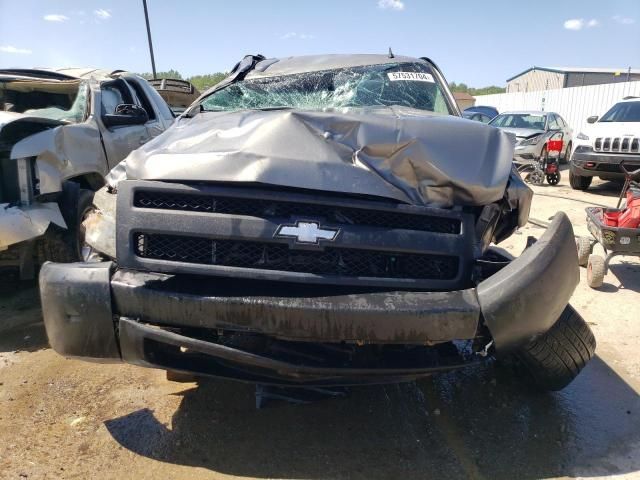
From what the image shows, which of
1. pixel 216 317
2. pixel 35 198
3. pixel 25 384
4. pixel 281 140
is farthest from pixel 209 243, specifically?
pixel 35 198

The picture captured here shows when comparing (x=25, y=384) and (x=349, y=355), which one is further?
(x=25, y=384)

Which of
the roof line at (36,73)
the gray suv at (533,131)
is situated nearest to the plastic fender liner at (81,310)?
the roof line at (36,73)

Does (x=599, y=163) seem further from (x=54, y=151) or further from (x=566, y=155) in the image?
(x=54, y=151)

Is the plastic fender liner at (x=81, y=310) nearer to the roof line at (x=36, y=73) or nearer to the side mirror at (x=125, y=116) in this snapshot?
the side mirror at (x=125, y=116)

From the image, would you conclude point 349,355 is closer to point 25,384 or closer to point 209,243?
point 209,243

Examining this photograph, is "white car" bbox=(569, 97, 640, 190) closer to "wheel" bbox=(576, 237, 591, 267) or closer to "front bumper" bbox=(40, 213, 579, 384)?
"wheel" bbox=(576, 237, 591, 267)

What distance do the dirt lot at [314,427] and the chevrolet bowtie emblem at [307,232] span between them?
0.94 metres

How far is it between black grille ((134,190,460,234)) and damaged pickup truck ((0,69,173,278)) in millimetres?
816

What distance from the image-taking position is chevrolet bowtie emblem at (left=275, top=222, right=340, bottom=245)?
6.96 feet

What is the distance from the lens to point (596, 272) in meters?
4.80

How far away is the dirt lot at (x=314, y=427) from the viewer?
7.82ft

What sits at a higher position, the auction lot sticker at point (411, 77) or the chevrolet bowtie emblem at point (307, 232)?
the auction lot sticker at point (411, 77)

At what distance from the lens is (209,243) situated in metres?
2.24

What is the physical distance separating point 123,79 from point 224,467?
4848 millimetres
